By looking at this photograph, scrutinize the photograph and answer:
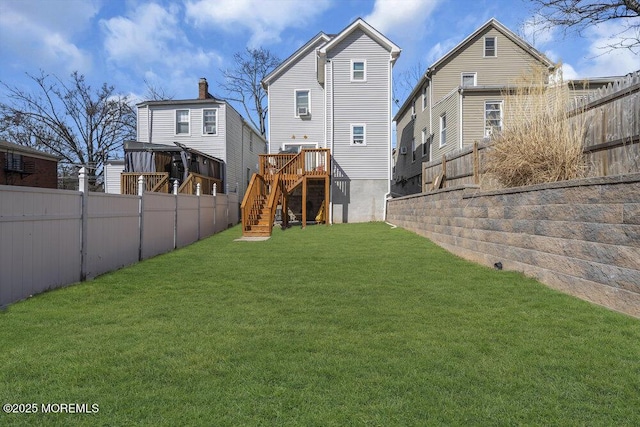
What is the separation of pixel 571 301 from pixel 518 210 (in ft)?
5.79

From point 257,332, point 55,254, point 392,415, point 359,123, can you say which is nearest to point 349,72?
point 359,123

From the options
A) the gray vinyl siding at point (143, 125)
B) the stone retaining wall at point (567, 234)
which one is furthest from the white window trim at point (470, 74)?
the gray vinyl siding at point (143, 125)

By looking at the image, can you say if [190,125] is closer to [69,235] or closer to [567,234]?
[69,235]

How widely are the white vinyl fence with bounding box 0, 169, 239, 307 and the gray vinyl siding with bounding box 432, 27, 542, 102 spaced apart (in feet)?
49.7

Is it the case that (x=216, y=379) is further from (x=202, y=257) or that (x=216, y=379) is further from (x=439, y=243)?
(x=439, y=243)

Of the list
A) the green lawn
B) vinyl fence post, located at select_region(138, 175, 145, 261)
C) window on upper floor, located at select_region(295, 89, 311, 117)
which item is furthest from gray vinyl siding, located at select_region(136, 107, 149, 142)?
the green lawn

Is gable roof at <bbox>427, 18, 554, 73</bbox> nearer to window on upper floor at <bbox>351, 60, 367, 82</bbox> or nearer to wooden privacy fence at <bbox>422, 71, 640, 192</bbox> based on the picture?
window on upper floor at <bbox>351, 60, 367, 82</bbox>

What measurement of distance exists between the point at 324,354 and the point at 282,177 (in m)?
12.9

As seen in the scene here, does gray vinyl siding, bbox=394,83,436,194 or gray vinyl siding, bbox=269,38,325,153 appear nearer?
gray vinyl siding, bbox=269,38,325,153

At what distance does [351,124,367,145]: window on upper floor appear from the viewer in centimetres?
1780

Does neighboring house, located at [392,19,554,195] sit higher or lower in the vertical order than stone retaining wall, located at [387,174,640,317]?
higher

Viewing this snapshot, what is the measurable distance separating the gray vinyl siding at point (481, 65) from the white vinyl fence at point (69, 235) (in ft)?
49.7

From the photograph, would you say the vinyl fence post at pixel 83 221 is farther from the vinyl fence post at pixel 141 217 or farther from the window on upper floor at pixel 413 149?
the window on upper floor at pixel 413 149

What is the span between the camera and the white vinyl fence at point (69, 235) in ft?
15.8
